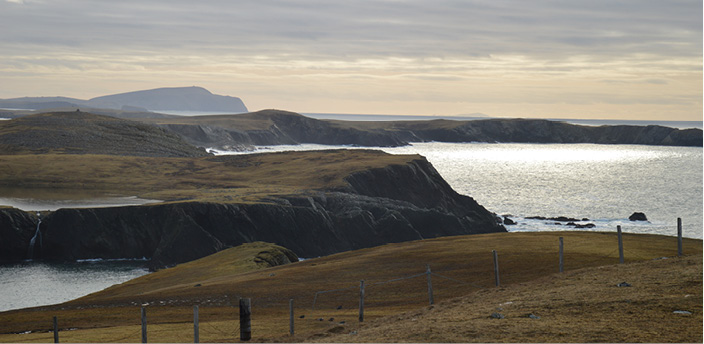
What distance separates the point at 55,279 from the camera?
83.7 meters

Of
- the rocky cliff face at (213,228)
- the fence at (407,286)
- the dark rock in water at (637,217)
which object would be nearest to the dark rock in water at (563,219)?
the dark rock in water at (637,217)

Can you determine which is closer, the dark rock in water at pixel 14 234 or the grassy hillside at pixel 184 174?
the dark rock in water at pixel 14 234

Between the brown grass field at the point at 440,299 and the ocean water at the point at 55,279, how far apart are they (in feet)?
42.6

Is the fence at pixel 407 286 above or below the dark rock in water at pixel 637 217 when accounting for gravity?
above

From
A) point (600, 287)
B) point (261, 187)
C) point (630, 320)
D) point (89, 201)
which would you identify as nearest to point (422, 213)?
point (261, 187)

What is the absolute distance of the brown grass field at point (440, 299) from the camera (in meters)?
25.9

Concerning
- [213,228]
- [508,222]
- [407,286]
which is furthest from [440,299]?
[508,222]

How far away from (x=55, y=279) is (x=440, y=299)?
60249mm

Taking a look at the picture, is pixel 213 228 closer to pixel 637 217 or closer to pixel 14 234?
pixel 14 234

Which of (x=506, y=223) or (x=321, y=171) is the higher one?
(x=321, y=171)

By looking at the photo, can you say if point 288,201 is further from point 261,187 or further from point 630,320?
point 630,320

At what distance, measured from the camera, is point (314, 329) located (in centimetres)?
3312

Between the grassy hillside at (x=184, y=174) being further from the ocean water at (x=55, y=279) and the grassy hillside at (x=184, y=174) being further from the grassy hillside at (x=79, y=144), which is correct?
the ocean water at (x=55, y=279)

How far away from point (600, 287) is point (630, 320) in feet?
22.8
